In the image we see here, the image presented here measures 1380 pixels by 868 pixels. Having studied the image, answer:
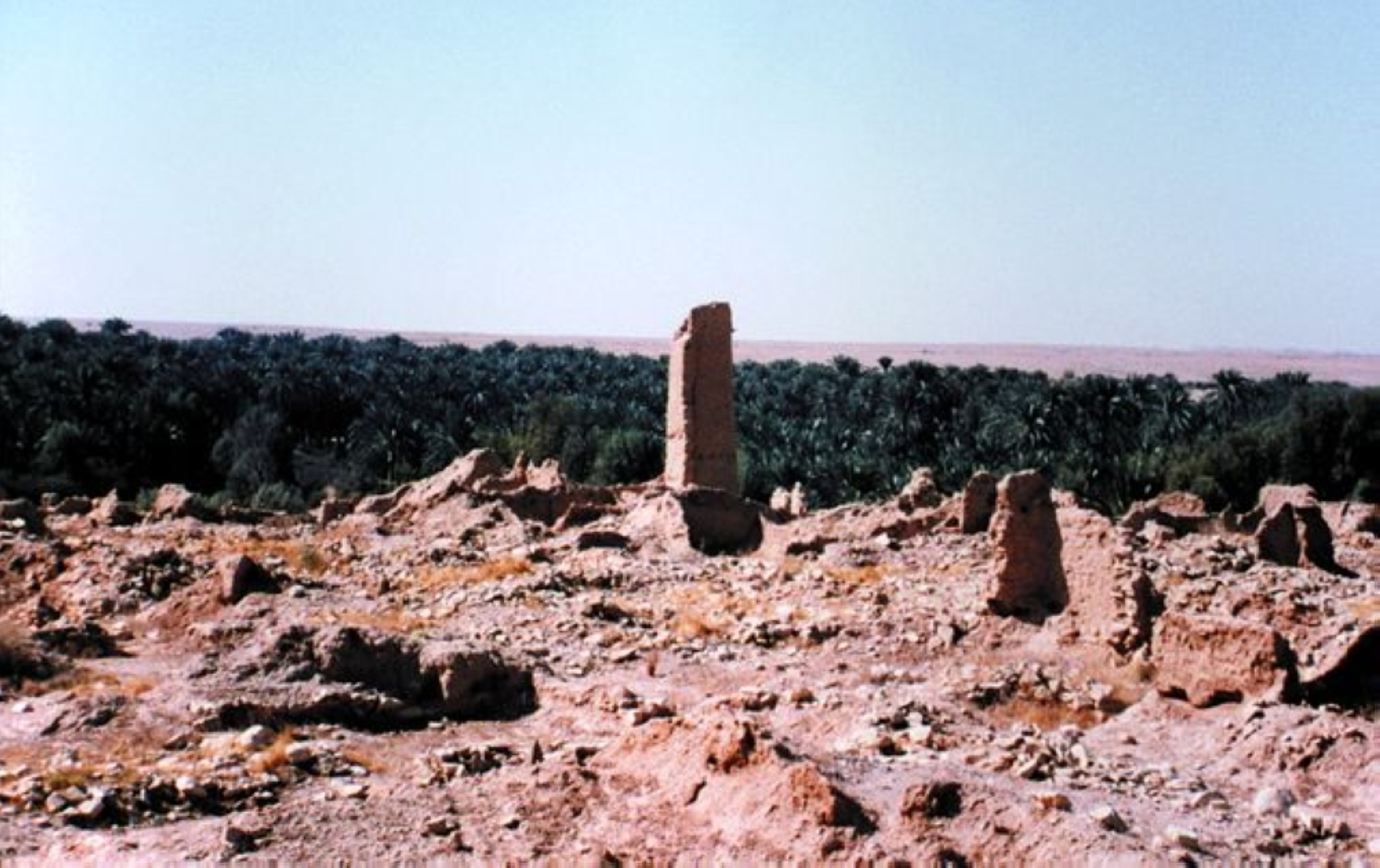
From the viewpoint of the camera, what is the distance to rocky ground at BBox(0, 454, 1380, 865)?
7160 millimetres

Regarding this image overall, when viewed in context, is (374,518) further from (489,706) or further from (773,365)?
(773,365)

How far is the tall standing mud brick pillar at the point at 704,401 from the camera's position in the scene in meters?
21.2

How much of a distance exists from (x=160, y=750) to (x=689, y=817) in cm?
349

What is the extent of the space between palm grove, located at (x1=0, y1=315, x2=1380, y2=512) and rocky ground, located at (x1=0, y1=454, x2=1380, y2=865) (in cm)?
2072

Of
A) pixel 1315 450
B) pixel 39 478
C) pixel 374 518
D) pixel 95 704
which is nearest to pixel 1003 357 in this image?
pixel 1315 450

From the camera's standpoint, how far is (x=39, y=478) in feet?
123

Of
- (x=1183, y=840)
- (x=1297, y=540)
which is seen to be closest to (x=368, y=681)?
(x=1183, y=840)

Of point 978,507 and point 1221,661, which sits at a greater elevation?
point 1221,661

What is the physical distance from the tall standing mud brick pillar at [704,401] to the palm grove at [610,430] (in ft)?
53.4

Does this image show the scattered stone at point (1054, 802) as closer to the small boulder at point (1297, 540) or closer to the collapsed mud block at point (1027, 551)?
the collapsed mud block at point (1027, 551)

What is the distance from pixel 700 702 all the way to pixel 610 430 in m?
42.7

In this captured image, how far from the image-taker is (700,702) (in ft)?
33.5

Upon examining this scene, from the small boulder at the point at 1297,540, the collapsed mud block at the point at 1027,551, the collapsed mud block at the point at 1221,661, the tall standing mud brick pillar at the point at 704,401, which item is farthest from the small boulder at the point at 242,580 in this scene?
the small boulder at the point at 1297,540

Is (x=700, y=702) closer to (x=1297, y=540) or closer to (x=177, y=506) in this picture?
(x=1297, y=540)
